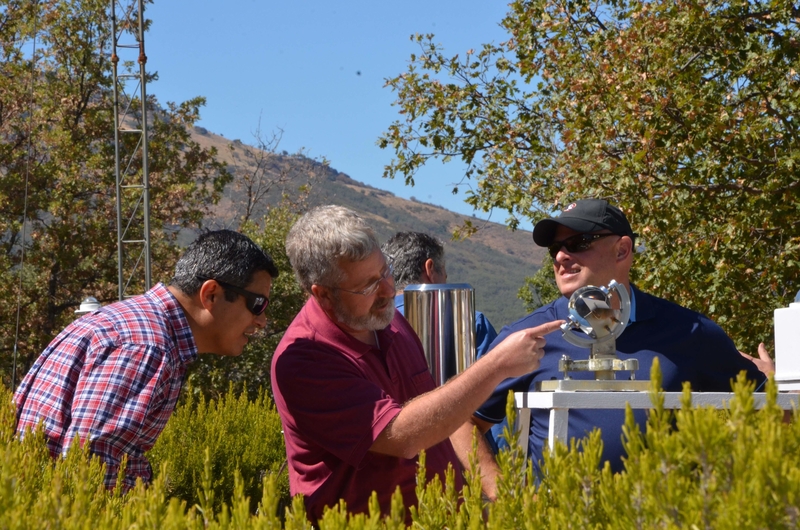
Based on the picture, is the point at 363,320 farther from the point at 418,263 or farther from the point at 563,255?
the point at 418,263

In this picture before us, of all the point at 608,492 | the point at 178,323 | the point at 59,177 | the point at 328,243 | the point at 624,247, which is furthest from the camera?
the point at 59,177

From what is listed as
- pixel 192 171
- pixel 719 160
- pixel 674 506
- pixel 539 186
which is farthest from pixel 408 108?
pixel 674 506

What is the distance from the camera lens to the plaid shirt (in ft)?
8.76

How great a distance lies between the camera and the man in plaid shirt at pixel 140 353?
8.80 ft

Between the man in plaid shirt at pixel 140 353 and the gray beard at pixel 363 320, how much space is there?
0.43 meters

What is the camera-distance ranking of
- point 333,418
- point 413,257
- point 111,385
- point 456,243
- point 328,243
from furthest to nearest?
point 456,243
point 413,257
point 328,243
point 111,385
point 333,418

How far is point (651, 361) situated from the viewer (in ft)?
10.0

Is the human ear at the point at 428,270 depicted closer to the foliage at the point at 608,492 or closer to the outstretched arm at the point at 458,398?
the outstretched arm at the point at 458,398

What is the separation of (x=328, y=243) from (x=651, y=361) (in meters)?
1.15

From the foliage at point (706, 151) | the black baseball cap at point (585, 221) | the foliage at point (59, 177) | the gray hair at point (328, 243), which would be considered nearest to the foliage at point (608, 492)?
the gray hair at point (328, 243)

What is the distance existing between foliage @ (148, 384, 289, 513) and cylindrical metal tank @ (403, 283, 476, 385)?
6.63ft

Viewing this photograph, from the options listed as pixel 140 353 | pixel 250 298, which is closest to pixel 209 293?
pixel 250 298

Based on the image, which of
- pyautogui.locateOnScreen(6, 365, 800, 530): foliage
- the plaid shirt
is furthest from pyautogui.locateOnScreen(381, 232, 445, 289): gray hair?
pyautogui.locateOnScreen(6, 365, 800, 530): foliage

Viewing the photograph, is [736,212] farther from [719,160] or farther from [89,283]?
[89,283]
